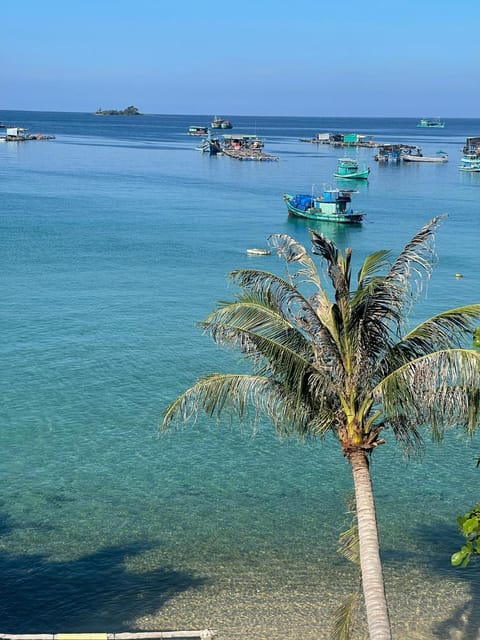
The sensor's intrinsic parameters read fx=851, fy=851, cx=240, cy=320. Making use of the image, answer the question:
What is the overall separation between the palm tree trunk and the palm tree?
2 centimetres

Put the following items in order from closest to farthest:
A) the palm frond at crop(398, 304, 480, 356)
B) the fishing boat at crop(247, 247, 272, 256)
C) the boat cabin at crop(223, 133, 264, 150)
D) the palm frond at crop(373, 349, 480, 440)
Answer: the palm frond at crop(373, 349, 480, 440) < the palm frond at crop(398, 304, 480, 356) < the fishing boat at crop(247, 247, 272, 256) < the boat cabin at crop(223, 133, 264, 150)

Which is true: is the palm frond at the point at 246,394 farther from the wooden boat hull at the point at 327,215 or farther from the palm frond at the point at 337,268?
the wooden boat hull at the point at 327,215

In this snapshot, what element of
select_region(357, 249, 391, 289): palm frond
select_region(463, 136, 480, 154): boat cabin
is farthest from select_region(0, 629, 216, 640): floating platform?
select_region(463, 136, 480, 154): boat cabin

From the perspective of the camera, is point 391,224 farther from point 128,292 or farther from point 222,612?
point 222,612

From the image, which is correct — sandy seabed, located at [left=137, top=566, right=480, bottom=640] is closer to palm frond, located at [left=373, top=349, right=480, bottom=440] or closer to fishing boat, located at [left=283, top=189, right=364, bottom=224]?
palm frond, located at [left=373, top=349, right=480, bottom=440]

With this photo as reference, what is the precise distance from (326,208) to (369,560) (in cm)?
6165

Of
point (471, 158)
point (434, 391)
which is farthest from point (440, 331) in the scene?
point (471, 158)

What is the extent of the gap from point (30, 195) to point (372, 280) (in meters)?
75.3

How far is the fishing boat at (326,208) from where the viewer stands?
70.9m

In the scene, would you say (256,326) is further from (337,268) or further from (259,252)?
(259,252)

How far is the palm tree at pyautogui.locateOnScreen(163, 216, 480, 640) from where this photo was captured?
1291 centimetres

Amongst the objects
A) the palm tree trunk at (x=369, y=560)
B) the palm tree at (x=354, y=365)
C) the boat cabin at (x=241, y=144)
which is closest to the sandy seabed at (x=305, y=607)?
the palm tree trunk at (x=369, y=560)

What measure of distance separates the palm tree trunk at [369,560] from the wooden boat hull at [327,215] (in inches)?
2319

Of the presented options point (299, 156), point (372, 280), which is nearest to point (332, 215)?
point (372, 280)
